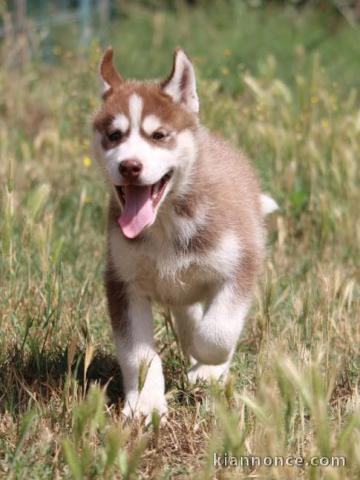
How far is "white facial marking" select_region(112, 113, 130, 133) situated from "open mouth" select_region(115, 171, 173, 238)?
0.23m

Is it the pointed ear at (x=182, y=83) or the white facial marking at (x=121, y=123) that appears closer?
the white facial marking at (x=121, y=123)

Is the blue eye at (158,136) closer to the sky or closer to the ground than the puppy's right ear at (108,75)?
closer to the ground

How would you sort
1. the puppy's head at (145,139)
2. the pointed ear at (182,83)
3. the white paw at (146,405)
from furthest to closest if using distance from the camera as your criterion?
the pointed ear at (182,83) → the puppy's head at (145,139) → the white paw at (146,405)

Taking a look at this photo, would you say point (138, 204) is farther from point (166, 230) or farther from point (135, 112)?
point (135, 112)

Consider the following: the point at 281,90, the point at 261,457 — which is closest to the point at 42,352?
the point at 261,457

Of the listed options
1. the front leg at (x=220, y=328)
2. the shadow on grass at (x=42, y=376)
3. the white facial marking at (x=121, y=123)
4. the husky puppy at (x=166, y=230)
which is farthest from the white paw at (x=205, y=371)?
the white facial marking at (x=121, y=123)

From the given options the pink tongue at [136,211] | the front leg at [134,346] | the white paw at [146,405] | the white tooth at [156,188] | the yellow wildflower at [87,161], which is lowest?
the white paw at [146,405]

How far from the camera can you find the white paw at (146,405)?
368cm

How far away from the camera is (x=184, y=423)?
12.2 feet

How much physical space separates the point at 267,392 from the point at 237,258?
140cm

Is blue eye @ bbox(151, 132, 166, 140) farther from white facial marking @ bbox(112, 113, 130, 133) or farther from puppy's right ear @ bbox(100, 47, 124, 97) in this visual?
puppy's right ear @ bbox(100, 47, 124, 97)

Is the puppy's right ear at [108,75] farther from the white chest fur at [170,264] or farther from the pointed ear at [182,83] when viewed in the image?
the white chest fur at [170,264]

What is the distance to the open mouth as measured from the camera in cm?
385

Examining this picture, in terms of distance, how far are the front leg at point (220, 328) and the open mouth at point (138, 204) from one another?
450mm
